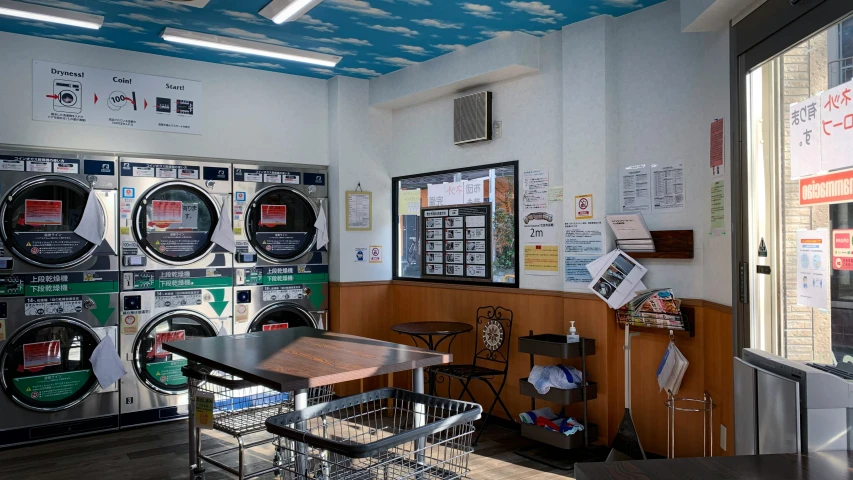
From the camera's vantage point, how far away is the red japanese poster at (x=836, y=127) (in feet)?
7.82

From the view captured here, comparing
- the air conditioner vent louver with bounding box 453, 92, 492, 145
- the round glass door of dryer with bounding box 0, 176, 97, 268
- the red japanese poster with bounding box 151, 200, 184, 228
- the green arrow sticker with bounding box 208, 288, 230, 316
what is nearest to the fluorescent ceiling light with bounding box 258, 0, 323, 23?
the air conditioner vent louver with bounding box 453, 92, 492, 145

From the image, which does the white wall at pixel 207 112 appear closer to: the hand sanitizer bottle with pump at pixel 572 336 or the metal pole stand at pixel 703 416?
the hand sanitizer bottle with pump at pixel 572 336

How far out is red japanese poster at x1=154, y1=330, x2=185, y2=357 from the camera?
5418mm

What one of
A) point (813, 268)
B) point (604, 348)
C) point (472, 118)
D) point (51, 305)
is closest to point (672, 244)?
point (604, 348)

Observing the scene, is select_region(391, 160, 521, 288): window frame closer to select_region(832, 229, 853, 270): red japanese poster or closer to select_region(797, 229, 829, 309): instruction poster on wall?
select_region(797, 229, 829, 309): instruction poster on wall

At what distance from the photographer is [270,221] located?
606 cm

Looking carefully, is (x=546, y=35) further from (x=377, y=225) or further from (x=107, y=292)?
(x=107, y=292)

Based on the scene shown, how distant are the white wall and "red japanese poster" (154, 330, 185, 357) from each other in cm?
152

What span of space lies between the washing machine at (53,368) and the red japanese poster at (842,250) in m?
4.89

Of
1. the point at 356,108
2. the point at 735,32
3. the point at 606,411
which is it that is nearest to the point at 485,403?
the point at 606,411

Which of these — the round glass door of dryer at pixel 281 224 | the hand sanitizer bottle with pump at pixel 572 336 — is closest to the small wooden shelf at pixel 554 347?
the hand sanitizer bottle with pump at pixel 572 336

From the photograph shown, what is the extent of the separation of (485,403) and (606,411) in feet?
4.23

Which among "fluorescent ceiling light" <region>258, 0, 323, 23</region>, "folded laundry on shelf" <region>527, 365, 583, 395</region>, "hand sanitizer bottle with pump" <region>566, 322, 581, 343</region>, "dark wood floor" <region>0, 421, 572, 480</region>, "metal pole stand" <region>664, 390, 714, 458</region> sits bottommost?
"dark wood floor" <region>0, 421, 572, 480</region>

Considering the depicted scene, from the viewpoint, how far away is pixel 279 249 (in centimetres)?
611
